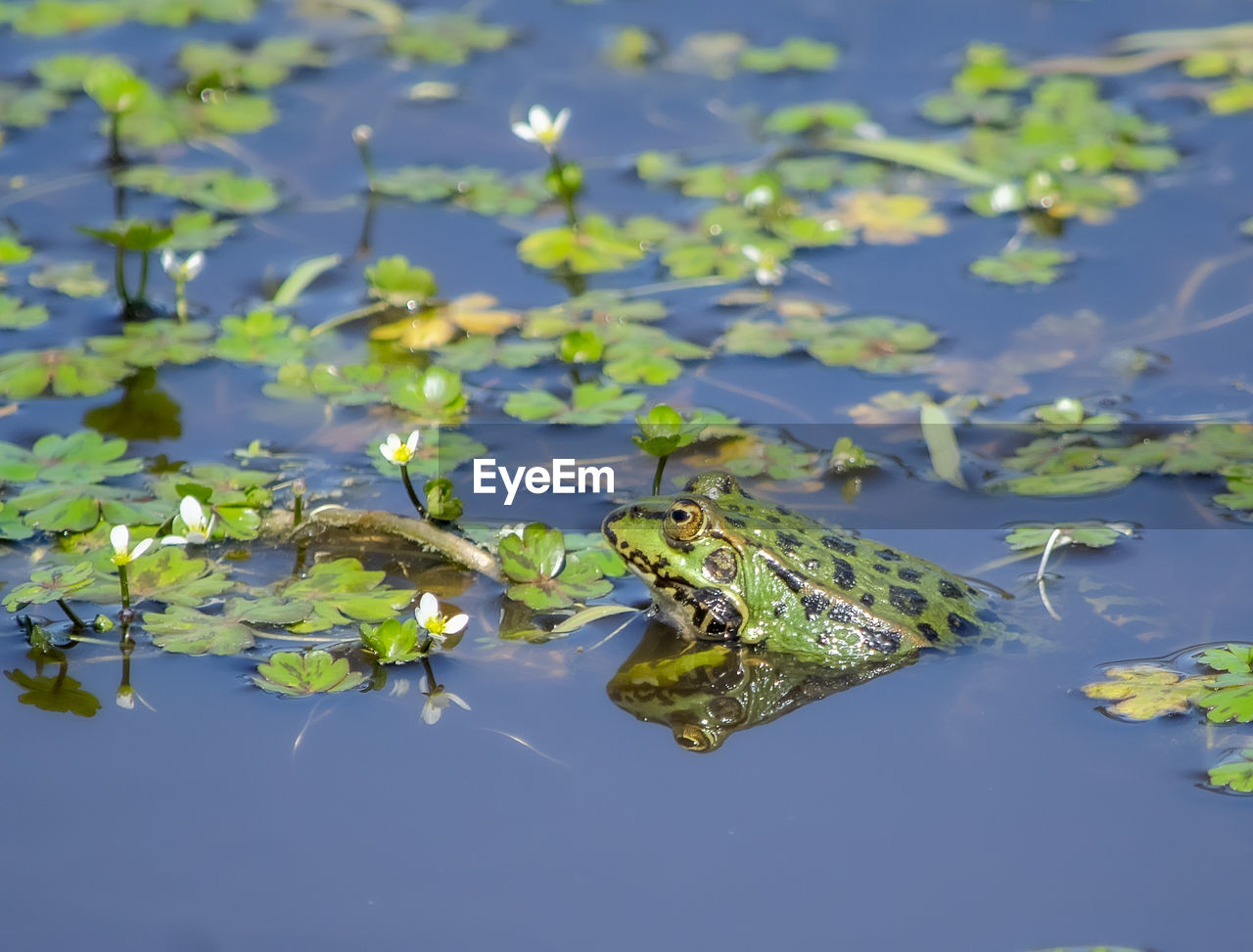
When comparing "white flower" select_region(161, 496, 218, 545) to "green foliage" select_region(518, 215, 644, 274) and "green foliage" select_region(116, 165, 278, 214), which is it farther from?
"green foliage" select_region(116, 165, 278, 214)

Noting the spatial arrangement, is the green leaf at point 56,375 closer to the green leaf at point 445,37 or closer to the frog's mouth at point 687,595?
the frog's mouth at point 687,595

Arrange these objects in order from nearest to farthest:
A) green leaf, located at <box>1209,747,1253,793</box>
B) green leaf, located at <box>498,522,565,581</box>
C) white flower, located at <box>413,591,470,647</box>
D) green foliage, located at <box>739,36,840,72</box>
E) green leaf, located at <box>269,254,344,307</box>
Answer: green leaf, located at <box>1209,747,1253,793</box>
white flower, located at <box>413,591,470,647</box>
green leaf, located at <box>498,522,565,581</box>
green leaf, located at <box>269,254,344,307</box>
green foliage, located at <box>739,36,840,72</box>

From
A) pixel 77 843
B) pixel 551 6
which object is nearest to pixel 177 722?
pixel 77 843

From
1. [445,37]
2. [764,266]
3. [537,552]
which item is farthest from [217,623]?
[445,37]

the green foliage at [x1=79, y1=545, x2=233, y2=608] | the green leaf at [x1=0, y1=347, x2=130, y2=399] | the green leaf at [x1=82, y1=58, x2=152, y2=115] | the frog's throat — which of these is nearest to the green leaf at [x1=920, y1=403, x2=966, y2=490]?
the frog's throat

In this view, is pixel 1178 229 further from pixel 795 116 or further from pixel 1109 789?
pixel 1109 789

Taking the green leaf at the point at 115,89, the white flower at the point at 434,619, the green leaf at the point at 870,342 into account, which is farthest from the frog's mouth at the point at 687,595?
the green leaf at the point at 115,89

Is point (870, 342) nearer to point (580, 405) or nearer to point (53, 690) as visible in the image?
point (580, 405)
